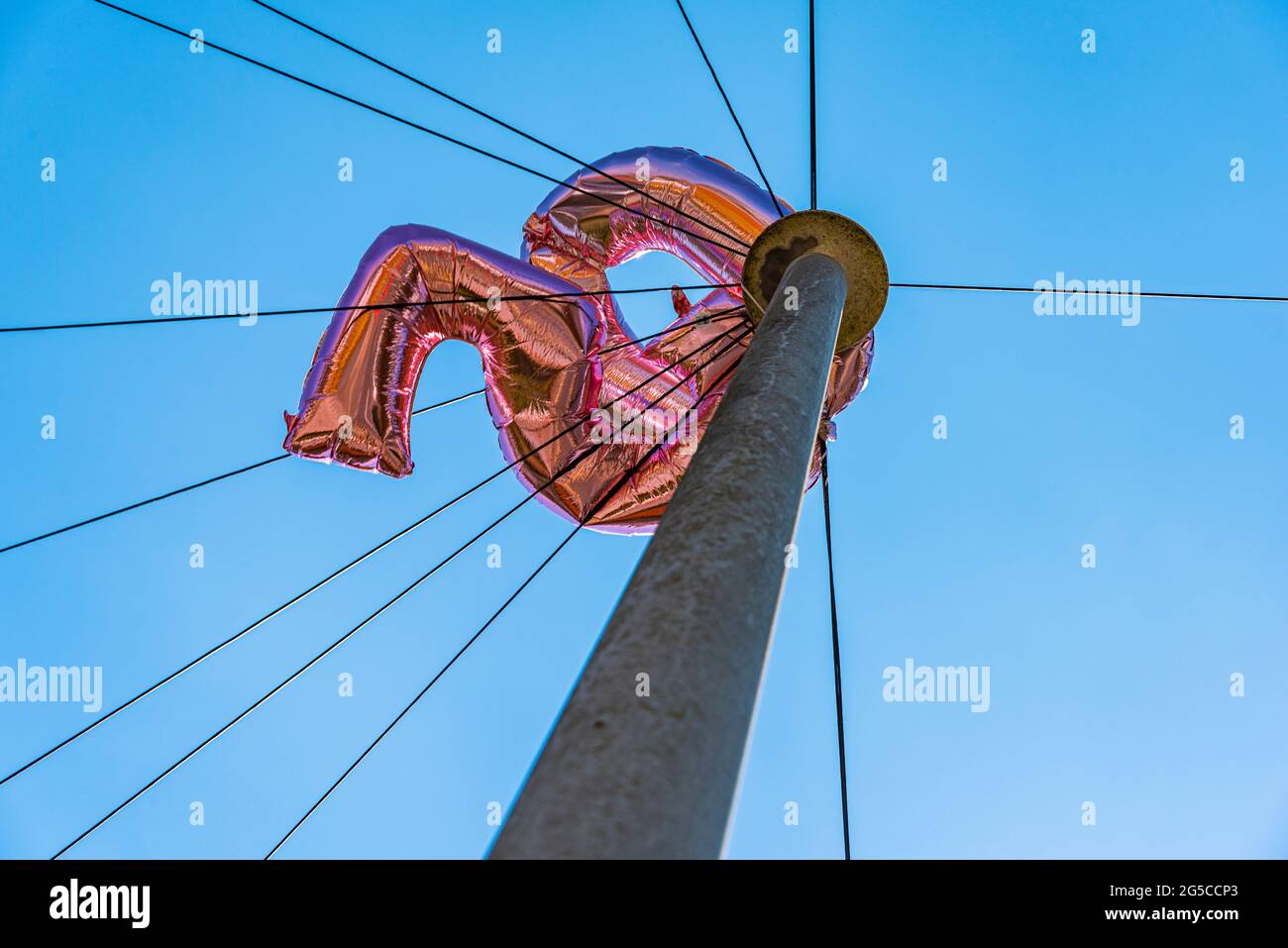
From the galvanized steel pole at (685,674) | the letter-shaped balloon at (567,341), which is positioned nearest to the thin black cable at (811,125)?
the letter-shaped balloon at (567,341)

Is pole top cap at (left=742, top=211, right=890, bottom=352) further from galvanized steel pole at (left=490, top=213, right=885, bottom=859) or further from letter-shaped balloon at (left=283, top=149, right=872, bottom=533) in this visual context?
galvanized steel pole at (left=490, top=213, right=885, bottom=859)

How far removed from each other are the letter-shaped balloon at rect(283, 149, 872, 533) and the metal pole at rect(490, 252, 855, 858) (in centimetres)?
286

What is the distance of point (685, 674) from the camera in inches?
84.4

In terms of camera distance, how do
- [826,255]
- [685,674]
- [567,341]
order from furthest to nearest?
[567,341] → [826,255] → [685,674]

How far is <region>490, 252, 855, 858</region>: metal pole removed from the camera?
180 centimetres

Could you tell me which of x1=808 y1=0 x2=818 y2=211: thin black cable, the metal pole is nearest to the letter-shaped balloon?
x1=808 y1=0 x2=818 y2=211: thin black cable

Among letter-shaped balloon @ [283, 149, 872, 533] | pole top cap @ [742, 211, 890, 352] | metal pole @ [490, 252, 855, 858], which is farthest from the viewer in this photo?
letter-shaped balloon @ [283, 149, 872, 533]

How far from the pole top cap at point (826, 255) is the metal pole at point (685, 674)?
189 cm

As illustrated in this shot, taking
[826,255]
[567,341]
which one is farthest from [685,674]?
[567,341]

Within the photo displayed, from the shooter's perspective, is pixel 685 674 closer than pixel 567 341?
Yes

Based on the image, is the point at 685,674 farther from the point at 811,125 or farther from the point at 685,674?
the point at 811,125

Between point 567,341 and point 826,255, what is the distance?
1884mm

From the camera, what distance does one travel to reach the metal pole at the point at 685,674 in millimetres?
1803
